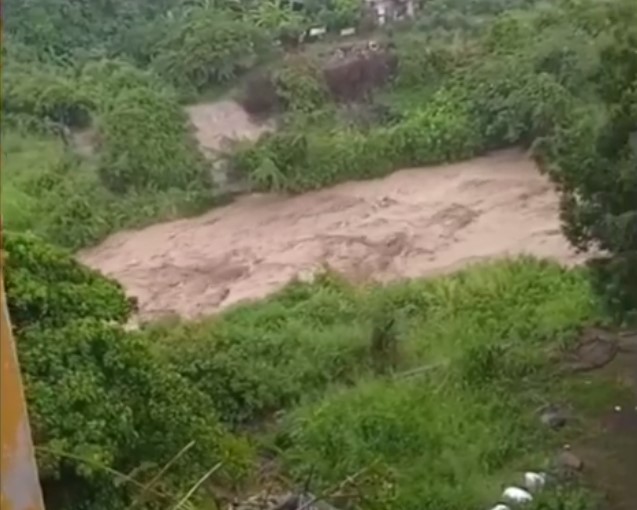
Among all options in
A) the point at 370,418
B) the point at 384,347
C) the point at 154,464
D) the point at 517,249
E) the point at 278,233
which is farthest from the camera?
the point at 278,233

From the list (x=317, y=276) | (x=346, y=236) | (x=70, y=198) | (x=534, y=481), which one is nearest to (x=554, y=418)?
(x=534, y=481)

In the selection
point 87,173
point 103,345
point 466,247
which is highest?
point 103,345

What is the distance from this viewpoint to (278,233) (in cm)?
1038

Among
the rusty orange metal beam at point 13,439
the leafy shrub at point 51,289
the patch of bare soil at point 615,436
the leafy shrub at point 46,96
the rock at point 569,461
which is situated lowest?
the patch of bare soil at point 615,436

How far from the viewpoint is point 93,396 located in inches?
205

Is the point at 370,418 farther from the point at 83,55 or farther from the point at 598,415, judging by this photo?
the point at 83,55

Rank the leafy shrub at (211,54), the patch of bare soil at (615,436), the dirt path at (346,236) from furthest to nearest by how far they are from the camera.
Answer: the leafy shrub at (211,54) < the dirt path at (346,236) < the patch of bare soil at (615,436)

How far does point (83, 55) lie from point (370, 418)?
6.58m

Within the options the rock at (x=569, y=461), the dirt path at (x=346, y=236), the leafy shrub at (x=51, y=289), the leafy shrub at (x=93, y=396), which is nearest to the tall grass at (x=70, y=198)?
the dirt path at (x=346, y=236)

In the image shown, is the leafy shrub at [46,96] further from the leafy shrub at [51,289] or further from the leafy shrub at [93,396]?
the leafy shrub at [93,396]

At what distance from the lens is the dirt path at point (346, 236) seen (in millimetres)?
9617

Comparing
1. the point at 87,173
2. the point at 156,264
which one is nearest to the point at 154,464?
the point at 156,264

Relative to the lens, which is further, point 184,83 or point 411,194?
point 184,83

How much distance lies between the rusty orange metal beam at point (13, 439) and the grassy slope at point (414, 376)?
4770mm
